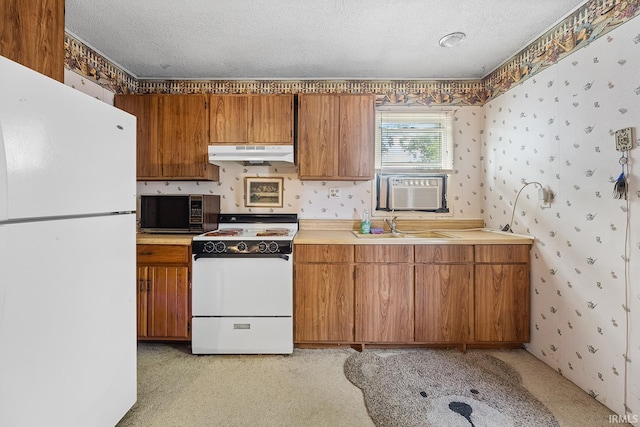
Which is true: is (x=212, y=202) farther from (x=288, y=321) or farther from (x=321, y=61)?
(x=321, y=61)

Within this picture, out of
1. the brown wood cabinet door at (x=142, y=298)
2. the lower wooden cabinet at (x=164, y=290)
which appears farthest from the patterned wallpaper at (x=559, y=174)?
the brown wood cabinet door at (x=142, y=298)

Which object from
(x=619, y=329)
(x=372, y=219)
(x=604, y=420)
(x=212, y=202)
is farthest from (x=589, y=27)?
(x=212, y=202)

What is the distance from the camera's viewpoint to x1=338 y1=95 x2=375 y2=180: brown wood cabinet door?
8.04 ft

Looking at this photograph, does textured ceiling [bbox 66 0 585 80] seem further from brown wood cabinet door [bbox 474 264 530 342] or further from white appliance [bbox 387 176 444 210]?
brown wood cabinet door [bbox 474 264 530 342]

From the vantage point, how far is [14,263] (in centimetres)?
92

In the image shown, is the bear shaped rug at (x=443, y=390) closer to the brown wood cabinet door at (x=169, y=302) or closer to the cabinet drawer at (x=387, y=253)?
the cabinet drawer at (x=387, y=253)

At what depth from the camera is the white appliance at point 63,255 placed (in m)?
0.92

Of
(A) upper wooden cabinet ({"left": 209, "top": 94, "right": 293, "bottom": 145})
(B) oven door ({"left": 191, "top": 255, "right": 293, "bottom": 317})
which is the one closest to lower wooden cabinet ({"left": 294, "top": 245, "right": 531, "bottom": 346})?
(B) oven door ({"left": 191, "top": 255, "right": 293, "bottom": 317})

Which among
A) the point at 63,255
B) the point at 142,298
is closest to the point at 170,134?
the point at 142,298

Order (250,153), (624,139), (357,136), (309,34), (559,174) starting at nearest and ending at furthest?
(624,139), (559,174), (309,34), (250,153), (357,136)

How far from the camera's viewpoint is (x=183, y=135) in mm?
2461

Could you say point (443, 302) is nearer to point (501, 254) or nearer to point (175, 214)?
point (501, 254)

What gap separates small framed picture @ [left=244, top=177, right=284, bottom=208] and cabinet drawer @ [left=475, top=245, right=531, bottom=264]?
183 centimetres

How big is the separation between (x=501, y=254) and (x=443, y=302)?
59 cm
